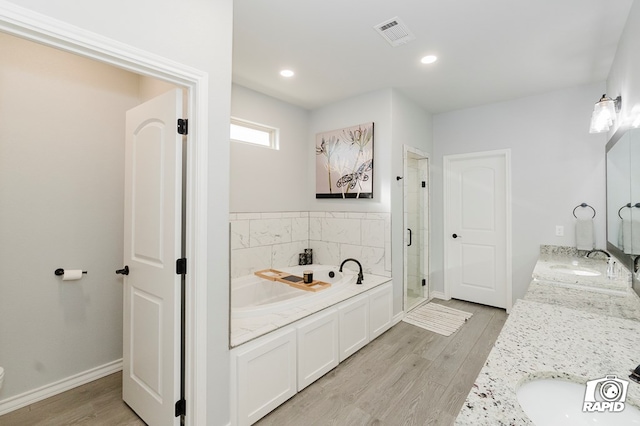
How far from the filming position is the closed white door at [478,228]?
3.71 meters

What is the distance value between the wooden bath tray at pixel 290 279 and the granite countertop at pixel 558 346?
1.65 metres

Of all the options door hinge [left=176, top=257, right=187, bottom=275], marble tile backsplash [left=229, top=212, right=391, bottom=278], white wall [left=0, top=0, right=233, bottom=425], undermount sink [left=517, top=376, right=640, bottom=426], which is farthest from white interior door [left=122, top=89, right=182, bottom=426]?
undermount sink [left=517, top=376, right=640, bottom=426]

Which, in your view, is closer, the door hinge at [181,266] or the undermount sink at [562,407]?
the undermount sink at [562,407]

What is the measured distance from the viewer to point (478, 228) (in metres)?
3.91

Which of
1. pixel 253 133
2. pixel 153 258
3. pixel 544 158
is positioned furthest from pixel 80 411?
pixel 544 158

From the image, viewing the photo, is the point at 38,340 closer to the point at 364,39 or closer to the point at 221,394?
the point at 221,394

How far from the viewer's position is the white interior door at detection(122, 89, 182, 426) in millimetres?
1639

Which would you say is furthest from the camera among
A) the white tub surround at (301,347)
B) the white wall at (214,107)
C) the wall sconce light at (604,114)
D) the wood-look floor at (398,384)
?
the wall sconce light at (604,114)

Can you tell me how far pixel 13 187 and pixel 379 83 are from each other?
320cm

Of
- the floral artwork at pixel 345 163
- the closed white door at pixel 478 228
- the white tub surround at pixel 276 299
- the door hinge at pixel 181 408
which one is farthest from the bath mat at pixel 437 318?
the door hinge at pixel 181 408

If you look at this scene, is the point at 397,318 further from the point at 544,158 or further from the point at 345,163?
the point at 544,158

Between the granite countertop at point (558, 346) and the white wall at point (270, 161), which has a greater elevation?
the white wall at point (270, 161)

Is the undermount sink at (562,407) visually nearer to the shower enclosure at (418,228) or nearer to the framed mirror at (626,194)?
the framed mirror at (626,194)

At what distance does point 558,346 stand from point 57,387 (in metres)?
3.09
